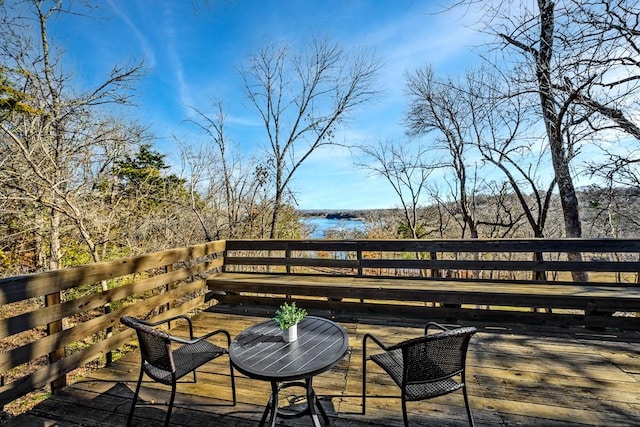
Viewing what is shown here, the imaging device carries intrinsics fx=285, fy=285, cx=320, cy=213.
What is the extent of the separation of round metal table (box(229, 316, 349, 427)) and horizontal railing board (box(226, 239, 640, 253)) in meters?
1.95

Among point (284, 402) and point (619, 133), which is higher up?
point (619, 133)

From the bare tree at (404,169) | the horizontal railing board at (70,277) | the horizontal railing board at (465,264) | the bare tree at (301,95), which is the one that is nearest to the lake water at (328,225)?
the bare tree at (301,95)

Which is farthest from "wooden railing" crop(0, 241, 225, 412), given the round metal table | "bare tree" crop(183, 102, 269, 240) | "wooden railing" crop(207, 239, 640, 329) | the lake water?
the lake water

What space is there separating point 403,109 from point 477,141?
216cm

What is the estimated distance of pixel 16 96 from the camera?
4.76 metres

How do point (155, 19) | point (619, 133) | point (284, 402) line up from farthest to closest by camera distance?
point (155, 19), point (619, 133), point (284, 402)

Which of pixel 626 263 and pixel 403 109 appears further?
pixel 403 109

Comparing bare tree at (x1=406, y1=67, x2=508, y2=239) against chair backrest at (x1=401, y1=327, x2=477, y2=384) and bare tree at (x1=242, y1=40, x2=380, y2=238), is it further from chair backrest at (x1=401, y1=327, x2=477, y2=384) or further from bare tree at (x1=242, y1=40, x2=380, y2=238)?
chair backrest at (x1=401, y1=327, x2=477, y2=384)

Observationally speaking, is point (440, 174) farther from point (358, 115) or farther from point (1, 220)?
point (1, 220)

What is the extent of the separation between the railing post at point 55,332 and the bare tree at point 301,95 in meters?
5.85

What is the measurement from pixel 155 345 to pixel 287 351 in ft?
2.57

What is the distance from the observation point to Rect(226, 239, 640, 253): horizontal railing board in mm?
3283

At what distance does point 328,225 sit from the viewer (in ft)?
33.4

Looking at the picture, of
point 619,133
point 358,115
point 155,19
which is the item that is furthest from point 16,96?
point 619,133
